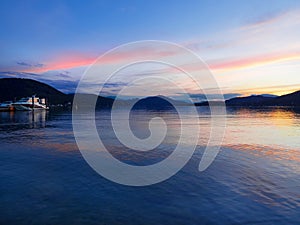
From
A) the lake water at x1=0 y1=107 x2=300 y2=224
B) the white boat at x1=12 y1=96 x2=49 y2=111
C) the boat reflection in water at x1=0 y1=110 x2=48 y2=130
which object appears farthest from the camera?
the white boat at x1=12 y1=96 x2=49 y2=111

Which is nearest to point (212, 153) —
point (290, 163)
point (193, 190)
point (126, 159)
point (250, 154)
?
point (250, 154)

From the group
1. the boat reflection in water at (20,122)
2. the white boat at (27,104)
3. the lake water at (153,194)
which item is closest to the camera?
the lake water at (153,194)

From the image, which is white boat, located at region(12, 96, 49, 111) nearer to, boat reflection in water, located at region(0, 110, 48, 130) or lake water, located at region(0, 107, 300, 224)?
boat reflection in water, located at region(0, 110, 48, 130)

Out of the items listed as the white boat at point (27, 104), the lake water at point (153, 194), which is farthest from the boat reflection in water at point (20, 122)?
the white boat at point (27, 104)

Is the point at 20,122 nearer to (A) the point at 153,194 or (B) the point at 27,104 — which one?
(A) the point at 153,194

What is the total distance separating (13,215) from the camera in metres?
9.29

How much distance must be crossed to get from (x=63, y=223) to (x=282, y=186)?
11020mm

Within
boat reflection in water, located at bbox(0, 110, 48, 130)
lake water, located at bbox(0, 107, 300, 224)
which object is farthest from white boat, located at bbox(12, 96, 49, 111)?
lake water, located at bbox(0, 107, 300, 224)

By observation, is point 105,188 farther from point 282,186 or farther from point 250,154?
point 250,154

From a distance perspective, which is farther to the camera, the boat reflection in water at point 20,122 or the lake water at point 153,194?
the boat reflection in water at point 20,122

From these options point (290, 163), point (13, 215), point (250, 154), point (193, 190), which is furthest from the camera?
point (250, 154)

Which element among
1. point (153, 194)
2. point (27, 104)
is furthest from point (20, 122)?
point (27, 104)

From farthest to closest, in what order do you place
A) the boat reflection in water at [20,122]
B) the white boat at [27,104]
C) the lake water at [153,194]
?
the white boat at [27,104] < the boat reflection in water at [20,122] < the lake water at [153,194]

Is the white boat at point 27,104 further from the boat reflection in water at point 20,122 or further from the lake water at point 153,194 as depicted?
the lake water at point 153,194
